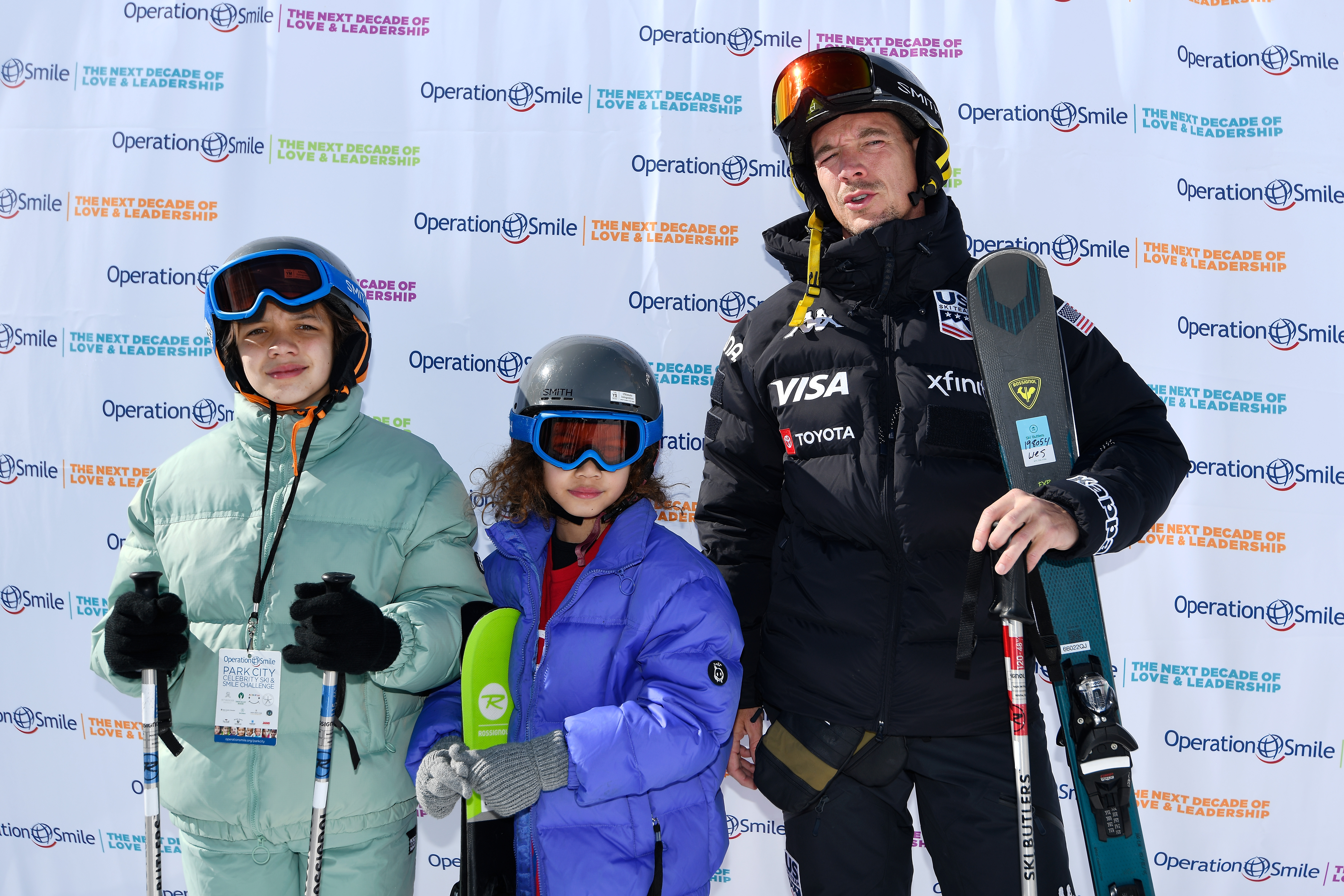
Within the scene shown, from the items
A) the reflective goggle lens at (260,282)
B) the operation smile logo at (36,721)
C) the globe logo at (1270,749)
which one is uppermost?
the reflective goggle lens at (260,282)

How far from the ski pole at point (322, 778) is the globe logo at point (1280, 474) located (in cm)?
325

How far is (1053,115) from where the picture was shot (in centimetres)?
329

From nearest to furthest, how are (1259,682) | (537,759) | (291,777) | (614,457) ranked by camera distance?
(537,759) < (291,777) < (614,457) < (1259,682)

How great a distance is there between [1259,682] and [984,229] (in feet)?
6.52

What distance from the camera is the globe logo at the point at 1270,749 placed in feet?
10.6

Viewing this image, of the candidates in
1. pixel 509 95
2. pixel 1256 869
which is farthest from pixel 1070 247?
pixel 1256 869

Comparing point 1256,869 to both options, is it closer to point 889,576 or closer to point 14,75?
point 889,576

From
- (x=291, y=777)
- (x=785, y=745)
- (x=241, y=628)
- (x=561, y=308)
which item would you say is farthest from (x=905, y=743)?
(x=561, y=308)

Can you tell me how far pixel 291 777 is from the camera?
6.39 ft

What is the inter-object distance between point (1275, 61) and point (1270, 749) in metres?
2.57

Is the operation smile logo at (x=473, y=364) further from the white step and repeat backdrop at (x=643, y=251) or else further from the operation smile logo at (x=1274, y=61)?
the operation smile logo at (x=1274, y=61)

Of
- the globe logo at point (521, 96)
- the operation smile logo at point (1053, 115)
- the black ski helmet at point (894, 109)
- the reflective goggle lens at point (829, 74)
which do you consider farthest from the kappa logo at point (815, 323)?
the globe logo at point (521, 96)

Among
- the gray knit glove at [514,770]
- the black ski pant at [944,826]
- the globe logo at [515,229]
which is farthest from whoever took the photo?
the globe logo at [515,229]

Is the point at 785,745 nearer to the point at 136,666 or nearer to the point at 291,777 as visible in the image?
the point at 291,777
